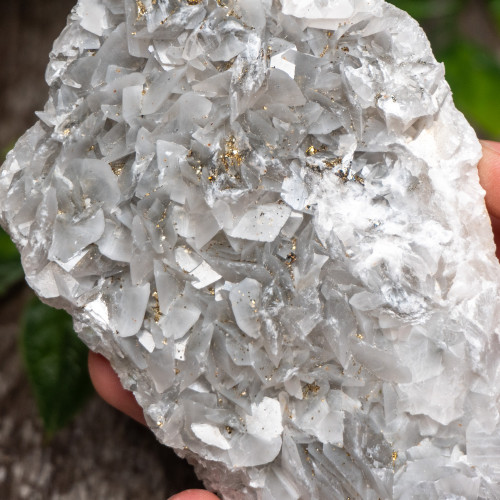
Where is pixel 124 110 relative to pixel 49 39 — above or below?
above

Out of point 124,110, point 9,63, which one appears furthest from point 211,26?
point 9,63

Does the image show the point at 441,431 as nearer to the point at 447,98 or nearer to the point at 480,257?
the point at 480,257

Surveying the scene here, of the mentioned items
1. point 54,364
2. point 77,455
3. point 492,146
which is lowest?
point 77,455

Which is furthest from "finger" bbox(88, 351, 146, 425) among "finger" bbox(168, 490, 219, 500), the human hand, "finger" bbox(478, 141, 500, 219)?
"finger" bbox(478, 141, 500, 219)

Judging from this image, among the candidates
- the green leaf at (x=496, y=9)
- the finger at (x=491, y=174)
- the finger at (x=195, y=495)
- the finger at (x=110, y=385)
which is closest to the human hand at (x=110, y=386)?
the finger at (x=110, y=385)

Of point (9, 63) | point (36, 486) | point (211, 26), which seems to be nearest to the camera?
point (211, 26)

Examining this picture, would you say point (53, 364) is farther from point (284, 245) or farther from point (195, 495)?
point (284, 245)

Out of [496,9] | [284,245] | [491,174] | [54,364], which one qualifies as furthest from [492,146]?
[496,9]
